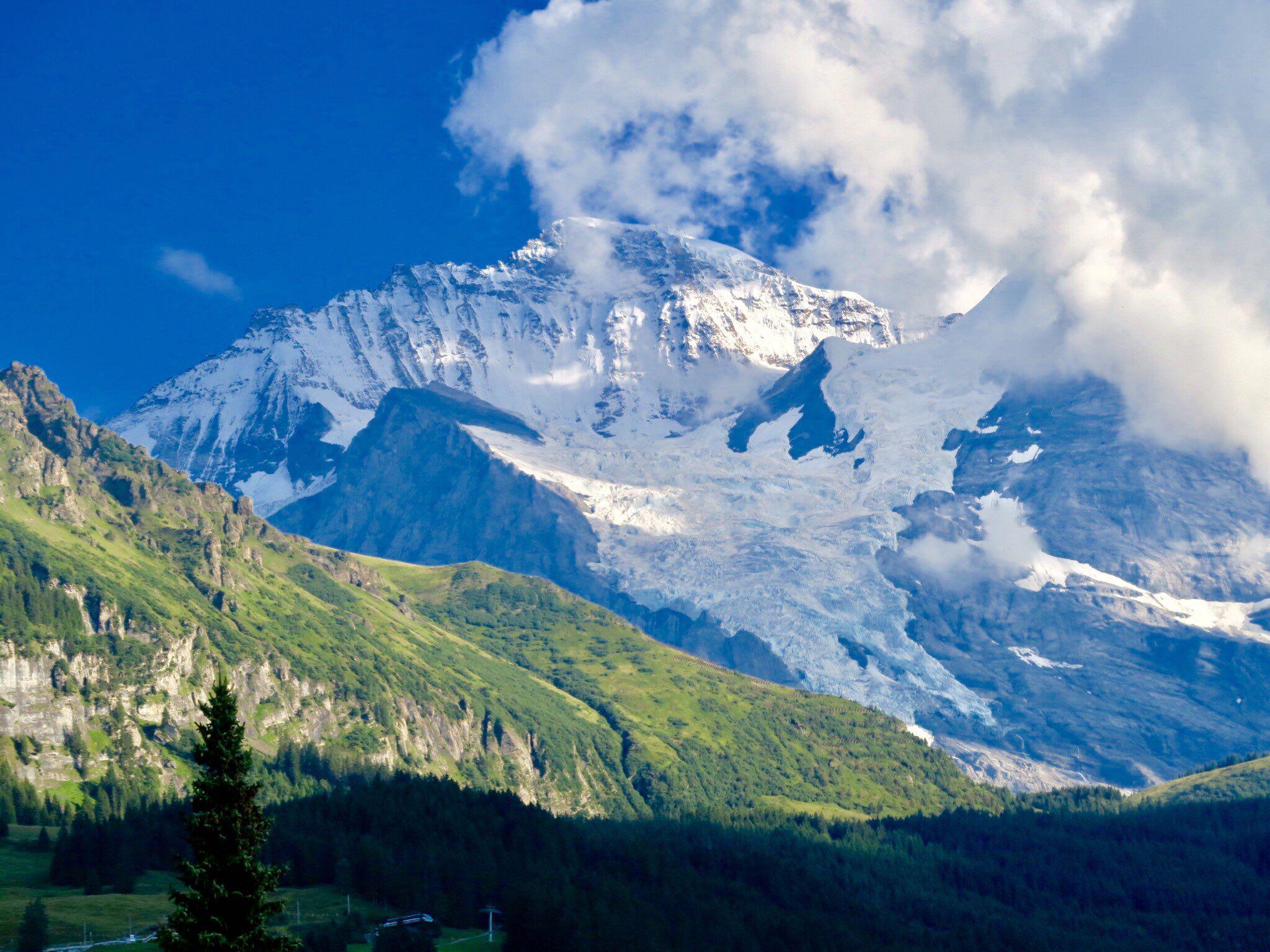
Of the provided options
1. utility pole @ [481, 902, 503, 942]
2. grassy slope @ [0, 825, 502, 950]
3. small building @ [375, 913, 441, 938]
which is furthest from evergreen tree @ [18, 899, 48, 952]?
utility pole @ [481, 902, 503, 942]

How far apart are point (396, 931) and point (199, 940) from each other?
88.2m

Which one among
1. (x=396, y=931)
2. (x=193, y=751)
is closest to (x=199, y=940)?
(x=193, y=751)

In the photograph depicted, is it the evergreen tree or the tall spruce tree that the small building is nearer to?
the evergreen tree

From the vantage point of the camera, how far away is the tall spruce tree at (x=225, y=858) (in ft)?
168

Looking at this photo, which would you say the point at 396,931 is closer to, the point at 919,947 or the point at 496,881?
the point at 496,881

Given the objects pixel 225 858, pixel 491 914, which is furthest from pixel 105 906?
pixel 225 858

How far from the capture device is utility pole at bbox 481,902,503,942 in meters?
146

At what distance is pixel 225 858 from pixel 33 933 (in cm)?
7784

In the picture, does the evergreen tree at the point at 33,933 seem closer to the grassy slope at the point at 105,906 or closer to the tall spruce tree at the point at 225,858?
the grassy slope at the point at 105,906

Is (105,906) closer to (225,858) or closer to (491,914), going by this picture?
(491,914)

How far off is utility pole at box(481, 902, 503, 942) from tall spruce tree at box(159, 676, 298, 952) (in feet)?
318

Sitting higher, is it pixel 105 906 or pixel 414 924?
pixel 105 906

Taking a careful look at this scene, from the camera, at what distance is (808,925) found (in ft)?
609

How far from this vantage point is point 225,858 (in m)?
52.1
